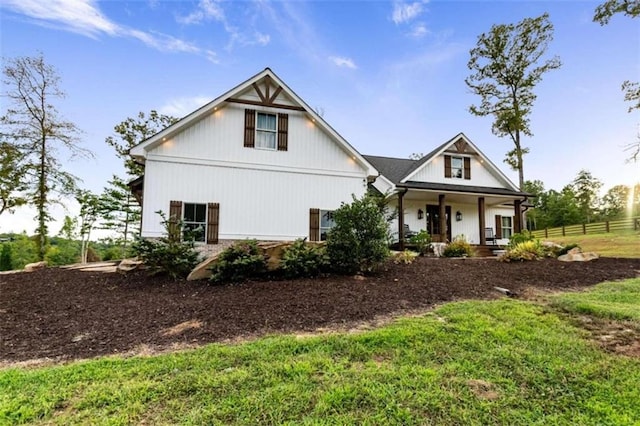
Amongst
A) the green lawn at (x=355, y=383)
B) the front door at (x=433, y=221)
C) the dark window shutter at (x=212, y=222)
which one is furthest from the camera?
the front door at (x=433, y=221)

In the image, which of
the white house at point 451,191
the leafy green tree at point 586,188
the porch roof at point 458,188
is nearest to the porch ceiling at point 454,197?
the white house at point 451,191

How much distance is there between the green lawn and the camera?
2535 mm

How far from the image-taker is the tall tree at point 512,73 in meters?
18.9

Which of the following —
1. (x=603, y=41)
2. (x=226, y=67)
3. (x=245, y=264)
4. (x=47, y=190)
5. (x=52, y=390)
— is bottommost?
(x=52, y=390)

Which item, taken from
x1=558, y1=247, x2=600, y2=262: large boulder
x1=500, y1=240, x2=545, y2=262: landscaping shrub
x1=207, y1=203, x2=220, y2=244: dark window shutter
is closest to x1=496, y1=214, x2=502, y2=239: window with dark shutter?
x1=558, y1=247, x2=600, y2=262: large boulder

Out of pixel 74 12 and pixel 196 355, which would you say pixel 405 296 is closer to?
pixel 196 355

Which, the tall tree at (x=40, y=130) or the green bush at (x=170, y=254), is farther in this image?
the tall tree at (x=40, y=130)

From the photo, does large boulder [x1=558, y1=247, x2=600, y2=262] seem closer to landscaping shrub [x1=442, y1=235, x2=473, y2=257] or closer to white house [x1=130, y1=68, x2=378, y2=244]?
landscaping shrub [x1=442, y1=235, x2=473, y2=257]

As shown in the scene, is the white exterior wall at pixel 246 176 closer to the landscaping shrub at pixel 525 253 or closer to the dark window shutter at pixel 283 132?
the dark window shutter at pixel 283 132

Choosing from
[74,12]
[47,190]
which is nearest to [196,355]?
[74,12]

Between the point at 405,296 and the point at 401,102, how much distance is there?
45.6 feet

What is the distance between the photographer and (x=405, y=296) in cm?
607

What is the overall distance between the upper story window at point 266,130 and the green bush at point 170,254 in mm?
4217

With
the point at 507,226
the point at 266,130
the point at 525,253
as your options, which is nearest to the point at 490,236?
the point at 507,226
